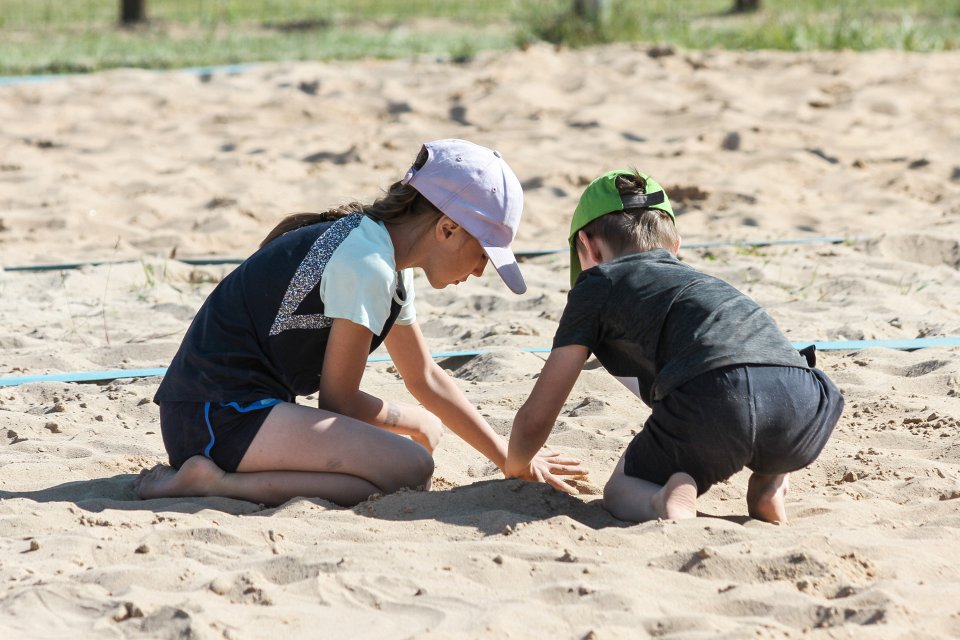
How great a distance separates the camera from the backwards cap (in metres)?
2.99

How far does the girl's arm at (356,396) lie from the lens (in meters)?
2.93

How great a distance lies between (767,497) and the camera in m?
2.90

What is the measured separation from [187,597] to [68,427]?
1.44m

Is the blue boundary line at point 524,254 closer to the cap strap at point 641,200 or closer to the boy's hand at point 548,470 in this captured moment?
the boy's hand at point 548,470

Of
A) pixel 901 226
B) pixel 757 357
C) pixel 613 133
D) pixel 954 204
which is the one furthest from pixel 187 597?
pixel 613 133

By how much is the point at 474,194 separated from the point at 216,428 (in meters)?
0.85

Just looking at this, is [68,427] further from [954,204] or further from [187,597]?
[954,204]

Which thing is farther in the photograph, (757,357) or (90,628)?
(757,357)

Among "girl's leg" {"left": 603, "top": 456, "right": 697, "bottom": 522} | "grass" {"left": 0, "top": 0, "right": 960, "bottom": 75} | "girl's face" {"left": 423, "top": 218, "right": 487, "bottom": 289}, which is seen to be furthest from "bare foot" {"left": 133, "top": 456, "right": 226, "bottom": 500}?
"grass" {"left": 0, "top": 0, "right": 960, "bottom": 75}

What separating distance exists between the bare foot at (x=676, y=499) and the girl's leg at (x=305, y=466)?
2.10ft

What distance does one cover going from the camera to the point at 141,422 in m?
3.75

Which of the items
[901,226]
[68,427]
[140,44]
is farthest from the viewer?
[140,44]

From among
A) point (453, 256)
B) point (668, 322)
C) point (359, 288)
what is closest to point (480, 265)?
point (453, 256)

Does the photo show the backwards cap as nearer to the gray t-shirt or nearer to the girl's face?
the girl's face
